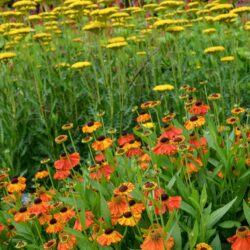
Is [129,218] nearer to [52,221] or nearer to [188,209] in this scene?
[188,209]

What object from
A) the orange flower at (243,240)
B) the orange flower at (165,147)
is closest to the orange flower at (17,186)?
the orange flower at (165,147)

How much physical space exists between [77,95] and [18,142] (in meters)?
0.52

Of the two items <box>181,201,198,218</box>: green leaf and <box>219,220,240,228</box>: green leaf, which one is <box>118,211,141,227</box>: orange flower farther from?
<box>219,220,240,228</box>: green leaf

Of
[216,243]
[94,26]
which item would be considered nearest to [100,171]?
[216,243]

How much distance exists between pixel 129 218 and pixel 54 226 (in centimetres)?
34

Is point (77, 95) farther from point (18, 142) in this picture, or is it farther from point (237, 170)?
point (237, 170)

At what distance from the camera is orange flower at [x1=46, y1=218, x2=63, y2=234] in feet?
6.61

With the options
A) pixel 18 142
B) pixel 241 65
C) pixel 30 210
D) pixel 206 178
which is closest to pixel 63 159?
pixel 30 210

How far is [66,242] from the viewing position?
6.06 feet

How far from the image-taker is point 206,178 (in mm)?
2197

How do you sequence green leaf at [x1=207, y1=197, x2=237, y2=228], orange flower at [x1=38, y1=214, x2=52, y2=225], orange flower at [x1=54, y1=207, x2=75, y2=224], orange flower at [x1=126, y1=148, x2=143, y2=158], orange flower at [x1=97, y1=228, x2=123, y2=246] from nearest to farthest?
orange flower at [x1=97, y1=228, x2=123, y2=246] < green leaf at [x1=207, y1=197, x2=237, y2=228] < orange flower at [x1=54, y1=207, x2=75, y2=224] < orange flower at [x1=38, y1=214, x2=52, y2=225] < orange flower at [x1=126, y1=148, x2=143, y2=158]

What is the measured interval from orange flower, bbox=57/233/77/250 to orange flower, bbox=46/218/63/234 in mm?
51

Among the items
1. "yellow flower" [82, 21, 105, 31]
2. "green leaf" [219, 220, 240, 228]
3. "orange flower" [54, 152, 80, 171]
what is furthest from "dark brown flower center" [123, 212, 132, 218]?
"yellow flower" [82, 21, 105, 31]

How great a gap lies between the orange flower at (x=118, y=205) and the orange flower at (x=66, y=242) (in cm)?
17
